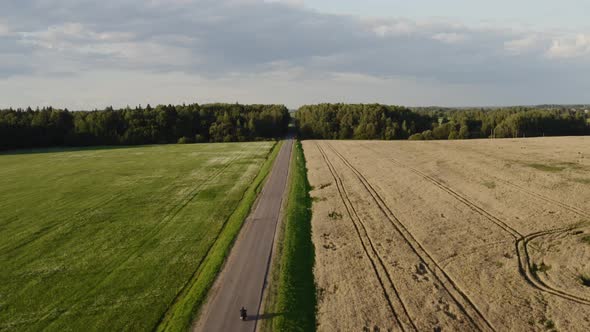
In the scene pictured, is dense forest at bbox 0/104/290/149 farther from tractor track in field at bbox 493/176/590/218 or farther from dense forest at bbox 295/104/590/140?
tractor track in field at bbox 493/176/590/218

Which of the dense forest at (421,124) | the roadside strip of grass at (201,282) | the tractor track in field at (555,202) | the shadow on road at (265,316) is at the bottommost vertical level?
the shadow on road at (265,316)

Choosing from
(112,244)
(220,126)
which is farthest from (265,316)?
(220,126)

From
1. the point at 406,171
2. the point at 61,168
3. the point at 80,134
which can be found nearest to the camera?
the point at 406,171

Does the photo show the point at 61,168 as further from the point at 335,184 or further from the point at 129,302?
the point at 129,302

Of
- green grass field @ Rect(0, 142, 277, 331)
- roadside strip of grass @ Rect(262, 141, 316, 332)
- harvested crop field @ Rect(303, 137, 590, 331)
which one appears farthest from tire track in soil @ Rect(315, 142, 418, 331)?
green grass field @ Rect(0, 142, 277, 331)

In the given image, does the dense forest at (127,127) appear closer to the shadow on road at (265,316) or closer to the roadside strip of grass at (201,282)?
the roadside strip of grass at (201,282)

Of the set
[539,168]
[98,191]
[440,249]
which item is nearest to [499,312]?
[440,249]

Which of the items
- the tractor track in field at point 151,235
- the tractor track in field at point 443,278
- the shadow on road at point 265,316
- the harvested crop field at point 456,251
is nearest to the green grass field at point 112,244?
the tractor track in field at point 151,235
